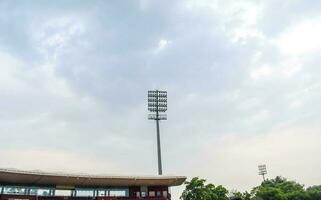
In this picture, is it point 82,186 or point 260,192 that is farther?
point 260,192

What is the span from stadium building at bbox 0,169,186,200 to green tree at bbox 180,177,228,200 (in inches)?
146

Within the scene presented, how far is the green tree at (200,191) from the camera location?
55759 mm

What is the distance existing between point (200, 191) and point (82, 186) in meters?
18.7

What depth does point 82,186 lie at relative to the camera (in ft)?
164

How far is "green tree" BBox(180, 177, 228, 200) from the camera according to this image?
2195 inches

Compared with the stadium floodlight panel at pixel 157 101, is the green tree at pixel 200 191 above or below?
below

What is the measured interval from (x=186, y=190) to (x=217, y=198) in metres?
5.10

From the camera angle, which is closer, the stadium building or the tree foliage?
the stadium building

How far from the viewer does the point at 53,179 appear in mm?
45281

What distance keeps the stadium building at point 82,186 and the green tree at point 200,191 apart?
3.70 meters

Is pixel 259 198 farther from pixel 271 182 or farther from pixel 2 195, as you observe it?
pixel 2 195

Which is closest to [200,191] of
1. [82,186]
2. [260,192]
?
[82,186]

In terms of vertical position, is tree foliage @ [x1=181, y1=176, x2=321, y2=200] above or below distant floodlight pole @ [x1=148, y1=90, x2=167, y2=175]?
below

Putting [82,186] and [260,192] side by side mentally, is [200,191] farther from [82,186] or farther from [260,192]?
[260,192]
